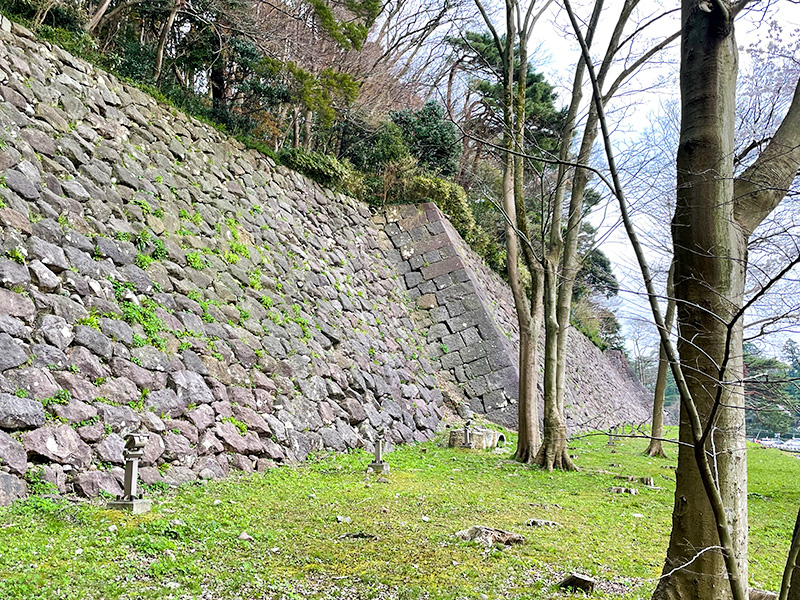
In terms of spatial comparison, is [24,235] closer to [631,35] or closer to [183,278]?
[183,278]

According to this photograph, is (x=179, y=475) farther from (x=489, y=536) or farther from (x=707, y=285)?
(x=707, y=285)

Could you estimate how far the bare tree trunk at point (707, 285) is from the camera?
2.40 metres

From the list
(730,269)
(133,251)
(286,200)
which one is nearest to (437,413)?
(286,200)

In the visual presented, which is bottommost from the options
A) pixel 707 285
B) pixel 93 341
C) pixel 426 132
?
pixel 93 341

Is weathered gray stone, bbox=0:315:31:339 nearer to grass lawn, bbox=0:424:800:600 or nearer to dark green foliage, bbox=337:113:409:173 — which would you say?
grass lawn, bbox=0:424:800:600

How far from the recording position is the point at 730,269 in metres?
2.50

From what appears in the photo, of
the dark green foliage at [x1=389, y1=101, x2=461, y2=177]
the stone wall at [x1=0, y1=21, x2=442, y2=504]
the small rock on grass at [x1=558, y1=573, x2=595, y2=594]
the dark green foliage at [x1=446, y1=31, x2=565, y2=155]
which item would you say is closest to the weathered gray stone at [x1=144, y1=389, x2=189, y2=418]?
the stone wall at [x1=0, y1=21, x2=442, y2=504]

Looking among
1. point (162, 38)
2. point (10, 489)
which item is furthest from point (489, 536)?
point (162, 38)

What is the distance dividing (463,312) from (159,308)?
745cm

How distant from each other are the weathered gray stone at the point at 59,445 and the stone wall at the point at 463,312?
8103mm

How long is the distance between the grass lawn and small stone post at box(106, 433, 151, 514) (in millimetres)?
113

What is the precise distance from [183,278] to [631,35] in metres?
7.02

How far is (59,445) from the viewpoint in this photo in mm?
4246

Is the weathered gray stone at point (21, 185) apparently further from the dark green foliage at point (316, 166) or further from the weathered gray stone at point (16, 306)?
the dark green foliage at point (316, 166)
